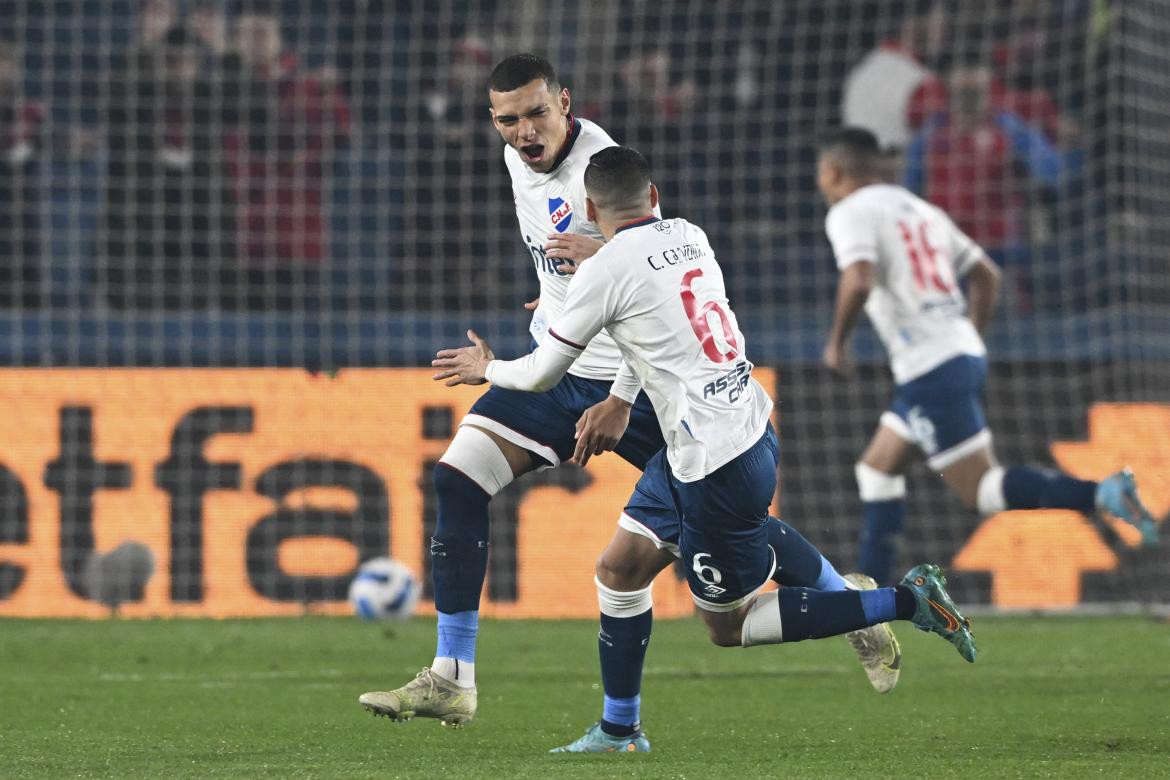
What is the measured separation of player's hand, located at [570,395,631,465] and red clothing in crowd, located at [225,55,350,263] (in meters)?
7.76

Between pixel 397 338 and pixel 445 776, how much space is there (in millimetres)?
7167

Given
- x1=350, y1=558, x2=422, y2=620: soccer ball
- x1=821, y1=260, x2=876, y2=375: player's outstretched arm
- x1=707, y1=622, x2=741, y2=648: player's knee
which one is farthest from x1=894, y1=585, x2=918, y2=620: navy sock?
x1=350, y1=558, x2=422, y2=620: soccer ball

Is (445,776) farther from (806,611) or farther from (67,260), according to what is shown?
(67,260)

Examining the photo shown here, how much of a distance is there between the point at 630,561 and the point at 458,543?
1.70 ft

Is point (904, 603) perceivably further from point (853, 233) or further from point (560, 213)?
point (853, 233)

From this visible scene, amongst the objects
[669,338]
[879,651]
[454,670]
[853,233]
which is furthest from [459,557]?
[853,233]

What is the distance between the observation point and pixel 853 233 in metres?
8.84

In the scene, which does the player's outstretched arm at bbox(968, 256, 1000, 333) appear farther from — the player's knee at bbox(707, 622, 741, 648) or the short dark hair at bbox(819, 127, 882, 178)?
the player's knee at bbox(707, 622, 741, 648)

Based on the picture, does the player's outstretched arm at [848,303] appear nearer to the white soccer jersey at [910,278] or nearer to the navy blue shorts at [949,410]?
the white soccer jersey at [910,278]

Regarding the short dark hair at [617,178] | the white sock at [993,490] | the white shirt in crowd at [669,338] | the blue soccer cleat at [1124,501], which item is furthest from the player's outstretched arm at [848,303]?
the short dark hair at [617,178]

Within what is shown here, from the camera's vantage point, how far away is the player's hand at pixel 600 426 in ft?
16.8

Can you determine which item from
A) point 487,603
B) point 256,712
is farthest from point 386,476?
point 256,712

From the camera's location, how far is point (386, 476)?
10.7 metres

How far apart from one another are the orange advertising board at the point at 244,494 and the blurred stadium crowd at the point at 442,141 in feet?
5.39
